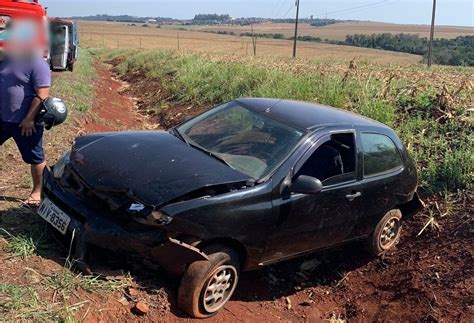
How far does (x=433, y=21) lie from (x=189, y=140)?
111 ft

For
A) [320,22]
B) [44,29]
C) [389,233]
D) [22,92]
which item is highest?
[320,22]

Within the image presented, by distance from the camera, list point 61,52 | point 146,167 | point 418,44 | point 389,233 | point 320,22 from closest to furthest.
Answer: point 146,167 < point 389,233 < point 61,52 < point 418,44 < point 320,22

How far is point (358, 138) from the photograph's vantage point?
4.96m

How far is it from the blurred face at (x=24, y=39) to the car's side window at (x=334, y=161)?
279 cm

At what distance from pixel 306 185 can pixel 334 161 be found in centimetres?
88

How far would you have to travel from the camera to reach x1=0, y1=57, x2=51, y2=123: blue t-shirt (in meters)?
4.38

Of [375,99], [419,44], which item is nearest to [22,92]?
[375,99]

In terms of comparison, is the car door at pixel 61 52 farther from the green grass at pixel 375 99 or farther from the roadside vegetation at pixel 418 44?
the roadside vegetation at pixel 418 44

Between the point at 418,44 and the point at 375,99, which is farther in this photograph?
the point at 418,44

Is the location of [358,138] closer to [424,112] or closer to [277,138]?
[277,138]

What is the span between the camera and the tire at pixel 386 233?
5.45 meters

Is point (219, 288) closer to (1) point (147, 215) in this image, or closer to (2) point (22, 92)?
(1) point (147, 215)

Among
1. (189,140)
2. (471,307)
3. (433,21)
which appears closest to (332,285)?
(471,307)

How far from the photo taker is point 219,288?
13.0ft
